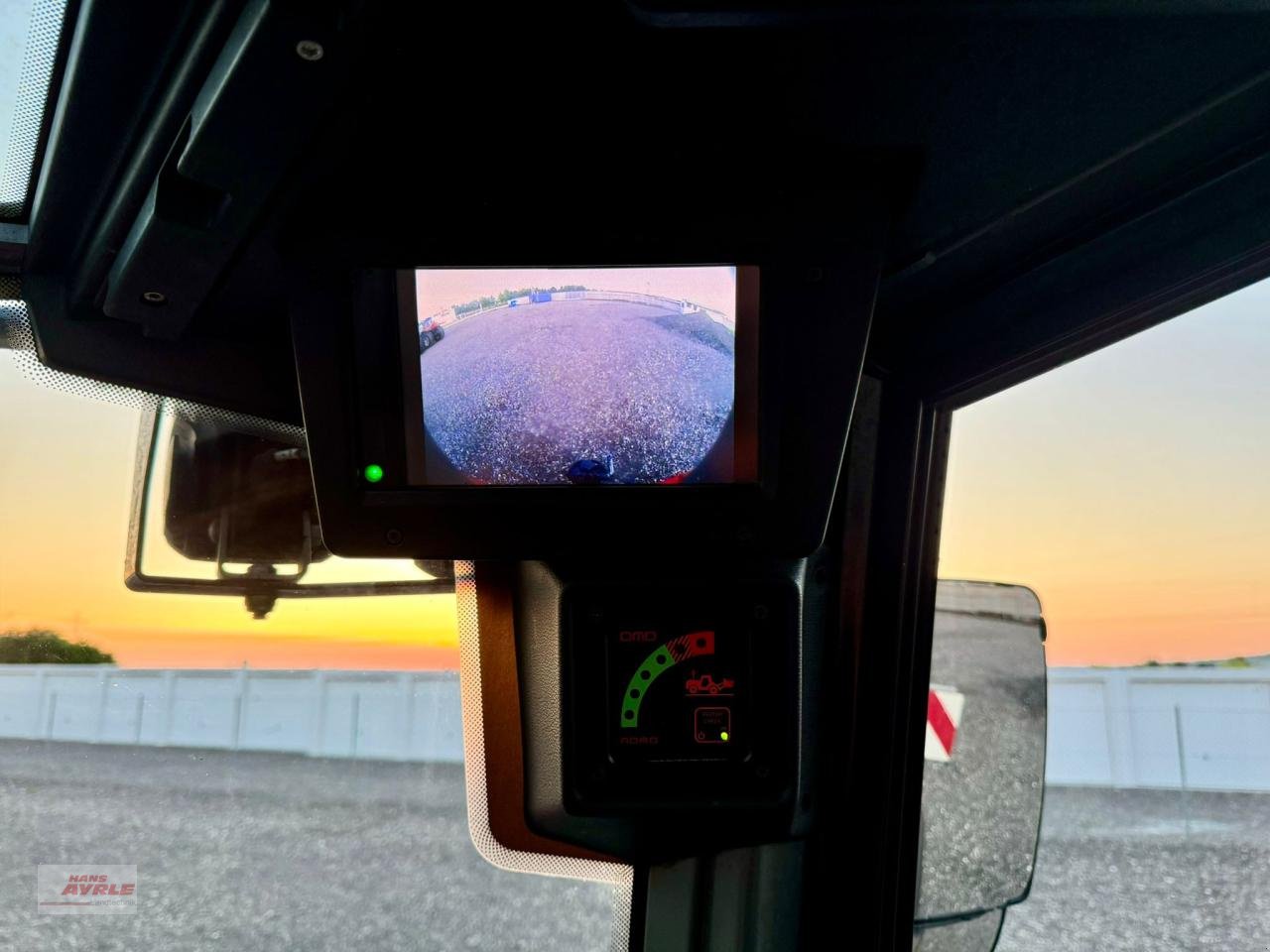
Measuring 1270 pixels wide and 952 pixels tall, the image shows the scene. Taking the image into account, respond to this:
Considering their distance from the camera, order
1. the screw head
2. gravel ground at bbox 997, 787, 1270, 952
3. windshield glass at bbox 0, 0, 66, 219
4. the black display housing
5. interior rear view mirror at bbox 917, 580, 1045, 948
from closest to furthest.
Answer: the screw head < windshield glass at bbox 0, 0, 66, 219 < the black display housing < gravel ground at bbox 997, 787, 1270, 952 < interior rear view mirror at bbox 917, 580, 1045, 948

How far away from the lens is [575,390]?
152 centimetres

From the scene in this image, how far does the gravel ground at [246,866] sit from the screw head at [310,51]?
147 centimetres

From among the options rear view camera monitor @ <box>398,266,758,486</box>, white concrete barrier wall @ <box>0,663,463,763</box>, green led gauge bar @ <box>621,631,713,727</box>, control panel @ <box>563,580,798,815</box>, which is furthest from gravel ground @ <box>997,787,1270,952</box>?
white concrete barrier wall @ <box>0,663,463,763</box>

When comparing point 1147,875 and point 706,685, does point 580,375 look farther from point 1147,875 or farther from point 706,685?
point 1147,875

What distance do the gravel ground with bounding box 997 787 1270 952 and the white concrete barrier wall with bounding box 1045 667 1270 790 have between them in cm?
3

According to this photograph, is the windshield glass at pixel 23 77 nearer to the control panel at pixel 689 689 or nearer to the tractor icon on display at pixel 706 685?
the control panel at pixel 689 689

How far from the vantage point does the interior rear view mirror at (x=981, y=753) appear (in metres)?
1.91

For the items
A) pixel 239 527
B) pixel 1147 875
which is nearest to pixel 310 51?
pixel 239 527

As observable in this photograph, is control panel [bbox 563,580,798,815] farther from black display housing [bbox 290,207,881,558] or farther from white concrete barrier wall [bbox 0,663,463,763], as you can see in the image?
white concrete barrier wall [bbox 0,663,463,763]

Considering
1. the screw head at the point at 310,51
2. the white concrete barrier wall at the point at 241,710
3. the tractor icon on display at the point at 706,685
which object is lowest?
the white concrete barrier wall at the point at 241,710

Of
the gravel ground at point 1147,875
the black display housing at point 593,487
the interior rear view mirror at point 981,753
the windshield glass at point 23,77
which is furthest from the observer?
the interior rear view mirror at point 981,753

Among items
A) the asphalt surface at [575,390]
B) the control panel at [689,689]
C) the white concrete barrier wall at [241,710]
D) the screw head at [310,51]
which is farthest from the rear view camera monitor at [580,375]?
the white concrete barrier wall at [241,710]

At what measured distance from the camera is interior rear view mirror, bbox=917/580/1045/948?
191cm

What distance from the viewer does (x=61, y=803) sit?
2096 mm
